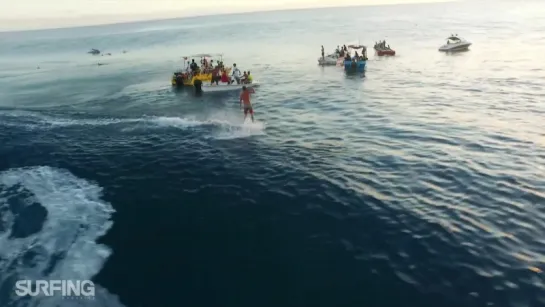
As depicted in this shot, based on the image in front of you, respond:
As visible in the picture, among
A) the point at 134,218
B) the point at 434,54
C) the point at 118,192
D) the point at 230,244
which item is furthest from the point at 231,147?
the point at 434,54

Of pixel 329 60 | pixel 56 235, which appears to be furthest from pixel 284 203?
pixel 329 60

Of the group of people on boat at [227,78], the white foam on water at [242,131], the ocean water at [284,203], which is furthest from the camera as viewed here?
the group of people on boat at [227,78]

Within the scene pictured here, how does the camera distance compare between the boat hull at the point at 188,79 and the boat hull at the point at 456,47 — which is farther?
the boat hull at the point at 456,47

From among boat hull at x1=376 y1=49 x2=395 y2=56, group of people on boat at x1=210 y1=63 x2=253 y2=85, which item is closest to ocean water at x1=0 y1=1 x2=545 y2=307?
group of people on boat at x1=210 y1=63 x2=253 y2=85

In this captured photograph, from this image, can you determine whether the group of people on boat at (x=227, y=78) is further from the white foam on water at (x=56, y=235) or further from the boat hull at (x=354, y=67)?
the white foam on water at (x=56, y=235)

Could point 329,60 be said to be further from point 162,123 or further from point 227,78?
point 162,123

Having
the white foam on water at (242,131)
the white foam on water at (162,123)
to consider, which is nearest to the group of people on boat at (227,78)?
the white foam on water at (162,123)

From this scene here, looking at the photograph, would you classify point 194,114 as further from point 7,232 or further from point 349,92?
point 7,232

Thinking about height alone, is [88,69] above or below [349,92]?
above
